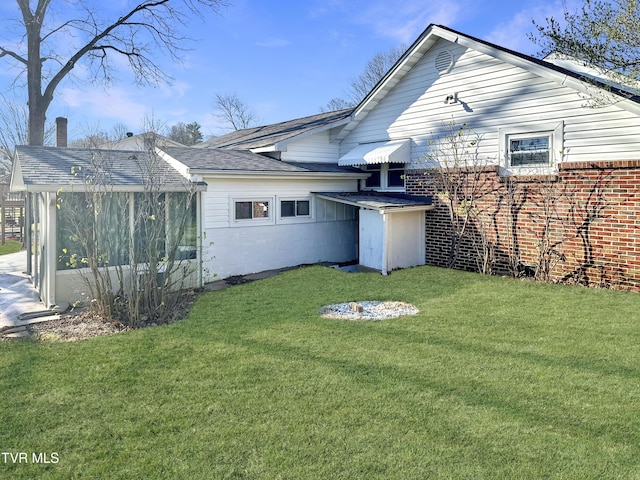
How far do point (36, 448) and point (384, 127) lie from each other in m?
12.9

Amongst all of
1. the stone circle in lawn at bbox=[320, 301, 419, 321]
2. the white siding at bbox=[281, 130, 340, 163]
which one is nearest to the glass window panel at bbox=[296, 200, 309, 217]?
the white siding at bbox=[281, 130, 340, 163]

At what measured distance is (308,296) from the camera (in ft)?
32.1

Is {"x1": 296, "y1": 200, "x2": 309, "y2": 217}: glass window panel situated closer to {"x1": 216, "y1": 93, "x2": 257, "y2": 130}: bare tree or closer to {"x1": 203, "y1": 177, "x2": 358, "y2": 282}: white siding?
{"x1": 203, "y1": 177, "x2": 358, "y2": 282}: white siding

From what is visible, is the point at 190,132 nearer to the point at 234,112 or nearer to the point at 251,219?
the point at 234,112

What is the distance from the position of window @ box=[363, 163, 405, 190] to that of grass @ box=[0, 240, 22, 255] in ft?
47.1

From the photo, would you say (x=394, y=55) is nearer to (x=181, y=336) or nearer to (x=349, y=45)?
(x=349, y=45)

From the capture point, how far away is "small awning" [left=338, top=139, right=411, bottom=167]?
44.4ft

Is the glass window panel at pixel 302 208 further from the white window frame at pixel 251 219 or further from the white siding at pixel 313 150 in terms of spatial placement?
the white siding at pixel 313 150

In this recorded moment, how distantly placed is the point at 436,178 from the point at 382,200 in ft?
5.53

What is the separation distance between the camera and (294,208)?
1395 centimetres

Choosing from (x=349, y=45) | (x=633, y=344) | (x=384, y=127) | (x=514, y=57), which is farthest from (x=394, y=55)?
(x=633, y=344)

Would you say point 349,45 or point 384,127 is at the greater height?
point 349,45

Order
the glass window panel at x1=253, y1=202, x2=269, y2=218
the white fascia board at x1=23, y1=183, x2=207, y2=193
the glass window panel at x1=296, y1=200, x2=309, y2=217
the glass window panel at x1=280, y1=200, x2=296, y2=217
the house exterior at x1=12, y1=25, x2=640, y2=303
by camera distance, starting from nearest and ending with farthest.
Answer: the white fascia board at x1=23, y1=183, x2=207, y2=193 < the house exterior at x1=12, y1=25, x2=640, y2=303 < the glass window panel at x1=253, y1=202, x2=269, y2=218 < the glass window panel at x1=280, y1=200, x2=296, y2=217 < the glass window panel at x1=296, y1=200, x2=309, y2=217

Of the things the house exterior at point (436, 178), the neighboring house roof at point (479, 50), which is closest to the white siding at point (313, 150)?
the house exterior at point (436, 178)
